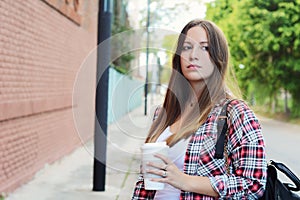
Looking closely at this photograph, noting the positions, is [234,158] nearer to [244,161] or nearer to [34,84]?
[244,161]

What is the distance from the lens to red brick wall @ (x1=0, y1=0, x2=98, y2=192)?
242 inches

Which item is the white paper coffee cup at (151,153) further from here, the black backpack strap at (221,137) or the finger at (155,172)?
the black backpack strap at (221,137)

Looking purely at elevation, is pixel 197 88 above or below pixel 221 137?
above

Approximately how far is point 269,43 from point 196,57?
23.3 meters

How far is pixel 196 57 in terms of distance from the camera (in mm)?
1912

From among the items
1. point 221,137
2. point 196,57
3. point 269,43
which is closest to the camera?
point 221,137

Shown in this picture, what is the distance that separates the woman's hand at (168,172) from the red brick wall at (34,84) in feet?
8.27

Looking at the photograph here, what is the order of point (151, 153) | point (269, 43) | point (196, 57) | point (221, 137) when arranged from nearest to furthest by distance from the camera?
point (151, 153) < point (221, 137) < point (196, 57) < point (269, 43)

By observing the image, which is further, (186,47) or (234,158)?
(186,47)

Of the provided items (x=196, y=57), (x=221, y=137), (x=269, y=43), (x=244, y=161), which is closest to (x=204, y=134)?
(x=221, y=137)

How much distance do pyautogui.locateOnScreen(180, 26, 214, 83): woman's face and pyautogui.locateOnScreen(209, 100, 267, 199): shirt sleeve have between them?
21 cm

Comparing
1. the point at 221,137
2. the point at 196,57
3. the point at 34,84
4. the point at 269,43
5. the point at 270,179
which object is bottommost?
the point at 270,179

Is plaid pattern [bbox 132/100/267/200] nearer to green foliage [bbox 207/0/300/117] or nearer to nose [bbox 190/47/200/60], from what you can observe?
nose [bbox 190/47/200/60]

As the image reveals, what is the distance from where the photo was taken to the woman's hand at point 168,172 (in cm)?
170
